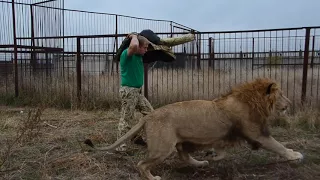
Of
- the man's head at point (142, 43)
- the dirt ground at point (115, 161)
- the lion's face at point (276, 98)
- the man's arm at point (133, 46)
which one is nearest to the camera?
the dirt ground at point (115, 161)

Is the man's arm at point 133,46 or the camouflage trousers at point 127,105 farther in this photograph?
the camouflage trousers at point 127,105

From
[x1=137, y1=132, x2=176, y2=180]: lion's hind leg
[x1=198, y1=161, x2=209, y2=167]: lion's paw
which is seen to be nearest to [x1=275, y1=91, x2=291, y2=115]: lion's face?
[x1=198, y1=161, x2=209, y2=167]: lion's paw

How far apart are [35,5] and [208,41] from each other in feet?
23.5

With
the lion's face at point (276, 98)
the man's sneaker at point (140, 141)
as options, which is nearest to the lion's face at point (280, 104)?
the lion's face at point (276, 98)

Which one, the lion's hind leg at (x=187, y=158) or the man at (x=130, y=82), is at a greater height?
the man at (x=130, y=82)

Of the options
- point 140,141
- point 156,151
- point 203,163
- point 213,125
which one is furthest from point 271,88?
point 140,141

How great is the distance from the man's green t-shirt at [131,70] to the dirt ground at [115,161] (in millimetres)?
1121

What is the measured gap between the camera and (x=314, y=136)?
7.10 meters

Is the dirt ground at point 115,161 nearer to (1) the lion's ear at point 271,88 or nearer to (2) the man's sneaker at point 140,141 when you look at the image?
(2) the man's sneaker at point 140,141

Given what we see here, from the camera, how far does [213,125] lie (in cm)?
488

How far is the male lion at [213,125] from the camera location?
4730mm

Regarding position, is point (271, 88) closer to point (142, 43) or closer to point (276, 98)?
point (276, 98)

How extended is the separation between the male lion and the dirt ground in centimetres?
30

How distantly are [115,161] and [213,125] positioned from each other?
1.69 metres
